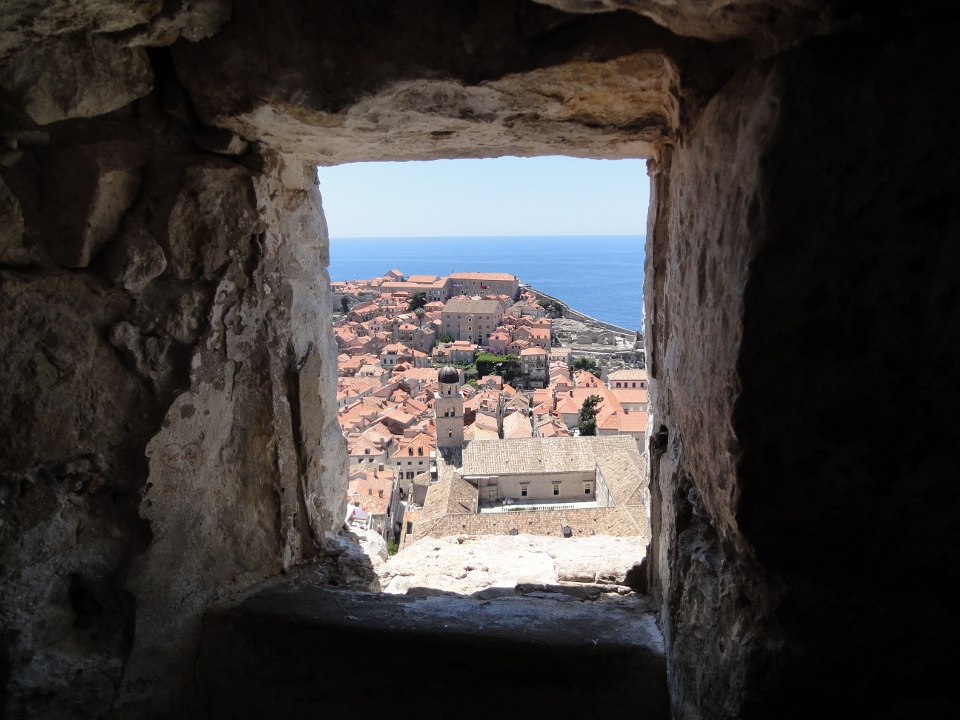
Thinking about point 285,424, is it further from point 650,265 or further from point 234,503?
point 650,265

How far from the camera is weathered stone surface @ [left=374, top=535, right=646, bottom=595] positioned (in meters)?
2.38

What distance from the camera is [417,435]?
999 inches

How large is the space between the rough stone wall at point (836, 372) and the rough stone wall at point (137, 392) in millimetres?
1337

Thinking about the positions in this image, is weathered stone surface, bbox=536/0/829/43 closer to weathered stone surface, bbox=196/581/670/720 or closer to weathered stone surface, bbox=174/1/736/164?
weathered stone surface, bbox=174/1/736/164

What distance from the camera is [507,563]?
264 centimetres

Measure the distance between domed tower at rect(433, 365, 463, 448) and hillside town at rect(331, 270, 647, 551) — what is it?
4 cm

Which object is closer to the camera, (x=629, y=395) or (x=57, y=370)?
(x=57, y=370)

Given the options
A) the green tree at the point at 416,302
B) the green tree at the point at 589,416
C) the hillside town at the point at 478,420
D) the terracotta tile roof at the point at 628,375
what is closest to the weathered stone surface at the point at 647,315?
the hillside town at the point at 478,420

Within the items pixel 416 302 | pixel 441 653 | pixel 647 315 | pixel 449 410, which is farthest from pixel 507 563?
pixel 416 302

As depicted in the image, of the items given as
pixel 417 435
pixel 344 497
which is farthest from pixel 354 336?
pixel 344 497

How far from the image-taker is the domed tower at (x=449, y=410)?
2447cm

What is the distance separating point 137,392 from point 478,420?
2486 centimetres

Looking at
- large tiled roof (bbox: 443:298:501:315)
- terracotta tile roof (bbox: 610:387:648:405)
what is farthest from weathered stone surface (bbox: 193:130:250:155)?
large tiled roof (bbox: 443:298:501:315)

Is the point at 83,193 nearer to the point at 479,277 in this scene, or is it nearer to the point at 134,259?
the point at 134,259
